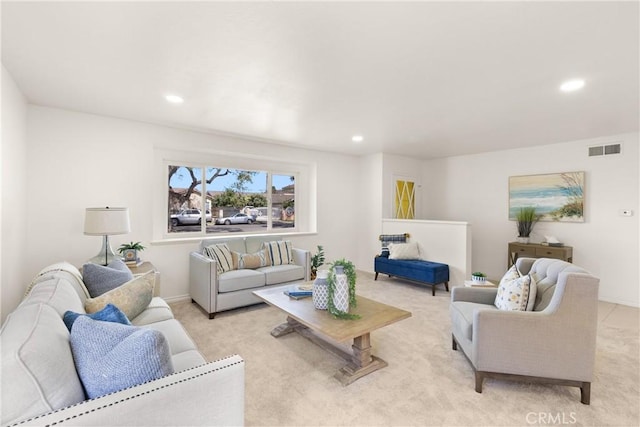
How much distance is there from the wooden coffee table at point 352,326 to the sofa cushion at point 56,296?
1437mm

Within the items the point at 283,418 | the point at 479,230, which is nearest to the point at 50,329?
the point at 283,418

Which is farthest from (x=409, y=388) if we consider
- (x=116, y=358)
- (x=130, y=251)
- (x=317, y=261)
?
(x=130, y=251)

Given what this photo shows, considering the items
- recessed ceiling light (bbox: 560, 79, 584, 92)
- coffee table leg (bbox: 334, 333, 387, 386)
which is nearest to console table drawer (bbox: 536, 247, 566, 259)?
recessed ceiling light (bbox: 560, 79, 584, 92)

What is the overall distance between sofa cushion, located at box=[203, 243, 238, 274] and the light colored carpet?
838 mm

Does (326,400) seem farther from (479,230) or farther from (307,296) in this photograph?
(479,230)

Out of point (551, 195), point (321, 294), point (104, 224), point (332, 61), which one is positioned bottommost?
point (321, 294)

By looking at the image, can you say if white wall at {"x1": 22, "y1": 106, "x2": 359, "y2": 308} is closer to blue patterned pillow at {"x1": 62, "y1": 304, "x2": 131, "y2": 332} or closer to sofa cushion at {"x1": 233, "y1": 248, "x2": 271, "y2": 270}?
sofa cushion at {"x1": 233, "y1": 248, "x2": 271, "y2": 270}

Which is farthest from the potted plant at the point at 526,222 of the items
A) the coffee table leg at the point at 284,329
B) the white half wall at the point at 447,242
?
the coffee table leg at the point at 284,329

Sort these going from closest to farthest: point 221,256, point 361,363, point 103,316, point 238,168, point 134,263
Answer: point 103,316 < point 361,363 < point 134,263 < point 221,256 < point 238,168

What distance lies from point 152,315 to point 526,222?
17.4 feet

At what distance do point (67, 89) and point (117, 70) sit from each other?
31.6 inches

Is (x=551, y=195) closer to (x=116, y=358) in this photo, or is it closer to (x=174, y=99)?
(x=174, y=99)

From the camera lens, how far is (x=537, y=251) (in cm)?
441

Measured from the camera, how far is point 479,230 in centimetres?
549
